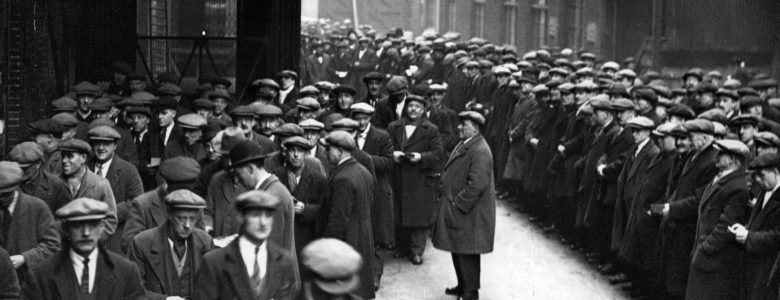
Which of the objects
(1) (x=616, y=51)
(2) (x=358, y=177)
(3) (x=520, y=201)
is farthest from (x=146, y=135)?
(1) (x=616, y=51)

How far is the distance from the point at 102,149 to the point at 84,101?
3.97m

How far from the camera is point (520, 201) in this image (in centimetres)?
1912

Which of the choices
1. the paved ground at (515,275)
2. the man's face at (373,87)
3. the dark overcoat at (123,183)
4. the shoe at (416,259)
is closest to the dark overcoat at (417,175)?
the shoe at (416,259)

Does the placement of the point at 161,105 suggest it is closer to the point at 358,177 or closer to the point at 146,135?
the point at 146,135

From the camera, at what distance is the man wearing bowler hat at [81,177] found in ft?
33.0

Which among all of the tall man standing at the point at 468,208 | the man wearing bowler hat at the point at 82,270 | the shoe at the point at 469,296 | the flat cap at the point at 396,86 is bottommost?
the shoe at the point at 469,296

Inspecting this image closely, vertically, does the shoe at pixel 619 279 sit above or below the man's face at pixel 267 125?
below

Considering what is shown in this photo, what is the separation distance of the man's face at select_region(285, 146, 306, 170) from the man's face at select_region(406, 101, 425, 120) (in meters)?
3.58

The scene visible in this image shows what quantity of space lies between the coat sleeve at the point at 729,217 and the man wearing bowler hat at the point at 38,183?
532 centimetres

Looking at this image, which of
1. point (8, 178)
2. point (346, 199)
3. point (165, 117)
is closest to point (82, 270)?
point (8, 178)

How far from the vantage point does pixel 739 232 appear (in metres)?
10.6

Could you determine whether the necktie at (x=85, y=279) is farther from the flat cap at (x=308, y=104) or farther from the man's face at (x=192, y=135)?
the flat cap at (x=308, y=104)

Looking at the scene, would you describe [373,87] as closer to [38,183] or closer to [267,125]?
[267,125]

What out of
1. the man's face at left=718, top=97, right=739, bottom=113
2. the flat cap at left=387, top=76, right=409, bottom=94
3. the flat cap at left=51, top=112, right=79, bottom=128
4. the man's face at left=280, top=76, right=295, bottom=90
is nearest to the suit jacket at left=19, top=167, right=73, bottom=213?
the flat cap at left=51, top=112, right=79, bottom=128
